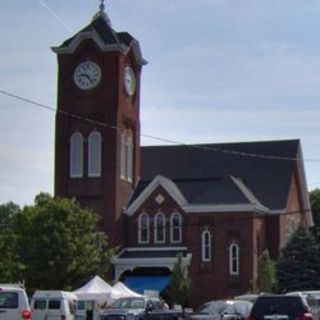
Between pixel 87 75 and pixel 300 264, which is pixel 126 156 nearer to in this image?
pixel 87 75

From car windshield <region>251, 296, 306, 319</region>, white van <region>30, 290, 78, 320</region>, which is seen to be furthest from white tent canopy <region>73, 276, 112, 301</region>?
car windshield <region>251, 296, 306, 319</region>

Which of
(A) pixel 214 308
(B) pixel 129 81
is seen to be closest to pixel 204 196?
(B) pixel 129 81

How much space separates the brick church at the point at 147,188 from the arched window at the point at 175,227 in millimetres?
70

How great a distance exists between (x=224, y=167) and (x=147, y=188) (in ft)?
30.8

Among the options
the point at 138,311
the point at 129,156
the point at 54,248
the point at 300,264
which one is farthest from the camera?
the point at 129,156

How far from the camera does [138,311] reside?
41438 mm

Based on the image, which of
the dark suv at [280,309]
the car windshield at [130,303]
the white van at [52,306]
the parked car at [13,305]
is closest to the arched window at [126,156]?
the car windshield at [130,303]

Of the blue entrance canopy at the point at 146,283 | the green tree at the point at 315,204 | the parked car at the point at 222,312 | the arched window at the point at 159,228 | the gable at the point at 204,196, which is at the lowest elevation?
→ the parked car at the point at 222,312

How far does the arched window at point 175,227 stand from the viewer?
6956 cm

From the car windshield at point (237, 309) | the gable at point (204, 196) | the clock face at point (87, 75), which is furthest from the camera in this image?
the clock face at point (87, 75)

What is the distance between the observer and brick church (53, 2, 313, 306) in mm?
67938

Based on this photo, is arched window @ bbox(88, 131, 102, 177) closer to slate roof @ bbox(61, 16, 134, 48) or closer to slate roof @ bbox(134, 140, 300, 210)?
slate roof @ bbox(134, 140, 300, 210)

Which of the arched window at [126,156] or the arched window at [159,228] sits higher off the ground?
the arched window at [126,156]

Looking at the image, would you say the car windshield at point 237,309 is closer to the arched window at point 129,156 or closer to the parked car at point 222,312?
the parked car at point 222,312
